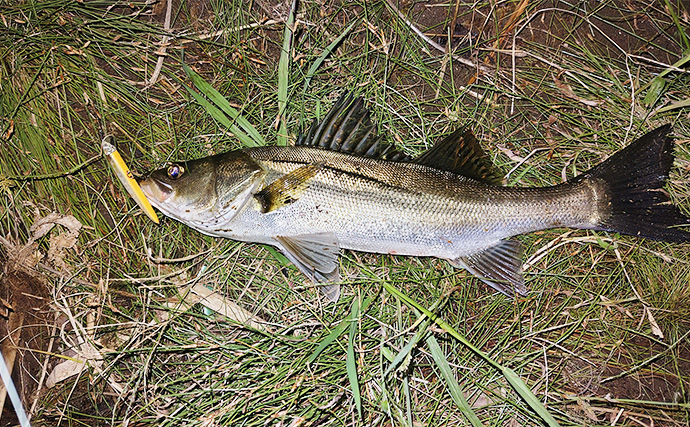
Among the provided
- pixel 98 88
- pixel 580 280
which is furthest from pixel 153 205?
pixel 580 280

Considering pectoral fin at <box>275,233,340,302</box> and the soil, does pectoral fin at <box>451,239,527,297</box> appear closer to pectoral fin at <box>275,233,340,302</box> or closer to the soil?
pectoral fin at <box>275,233,340,302</box>

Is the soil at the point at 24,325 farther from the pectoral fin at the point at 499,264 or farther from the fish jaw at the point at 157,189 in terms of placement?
the pectoral fin at the point at 499,264

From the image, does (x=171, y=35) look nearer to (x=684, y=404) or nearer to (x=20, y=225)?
(x=20, y=225)

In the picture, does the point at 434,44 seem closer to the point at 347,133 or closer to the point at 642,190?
the point at 347,133

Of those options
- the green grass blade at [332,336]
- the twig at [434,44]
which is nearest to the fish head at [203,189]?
the green grass blade at [332,336]

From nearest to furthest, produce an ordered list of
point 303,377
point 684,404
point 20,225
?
point 303,377 → point 684,404 → point 20,225

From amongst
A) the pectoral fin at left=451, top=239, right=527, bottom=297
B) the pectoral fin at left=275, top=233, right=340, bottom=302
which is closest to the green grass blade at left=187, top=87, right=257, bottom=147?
the pectoral fin at left=275, top=233, right=340, bottom=302

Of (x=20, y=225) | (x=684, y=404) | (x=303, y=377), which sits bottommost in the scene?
(x=684, y=404)
